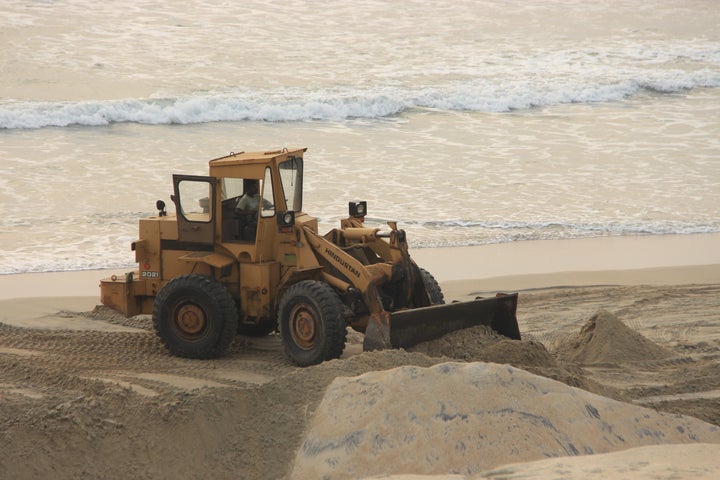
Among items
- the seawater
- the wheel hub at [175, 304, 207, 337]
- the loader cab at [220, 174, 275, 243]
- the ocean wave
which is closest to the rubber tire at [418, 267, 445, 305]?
the loader cab at [220, 174, 275, 243]

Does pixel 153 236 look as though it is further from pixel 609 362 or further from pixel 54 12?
pixel 54 12

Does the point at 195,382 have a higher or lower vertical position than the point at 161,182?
lower

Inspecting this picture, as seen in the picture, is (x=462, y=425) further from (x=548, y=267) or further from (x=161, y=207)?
(x=548, y=267)

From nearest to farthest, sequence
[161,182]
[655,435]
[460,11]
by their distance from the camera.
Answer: [655,435] → [161,182] → [460,11]

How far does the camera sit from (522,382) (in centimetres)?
665

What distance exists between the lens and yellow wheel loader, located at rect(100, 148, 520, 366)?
891 centimetres

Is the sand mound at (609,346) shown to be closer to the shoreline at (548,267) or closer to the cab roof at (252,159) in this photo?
the shoreline at (548,267)

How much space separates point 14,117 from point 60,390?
50.4 feet

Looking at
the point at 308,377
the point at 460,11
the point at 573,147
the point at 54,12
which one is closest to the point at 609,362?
the point at 308,377

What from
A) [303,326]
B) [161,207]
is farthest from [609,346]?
[161,207]

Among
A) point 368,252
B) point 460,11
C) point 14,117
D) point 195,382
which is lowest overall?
point 195,382

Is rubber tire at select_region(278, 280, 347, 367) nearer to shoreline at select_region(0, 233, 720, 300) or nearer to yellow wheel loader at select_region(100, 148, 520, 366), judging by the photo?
yellow wheel loader at select_region(100, 148, 520, 366)

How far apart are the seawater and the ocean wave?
63mm

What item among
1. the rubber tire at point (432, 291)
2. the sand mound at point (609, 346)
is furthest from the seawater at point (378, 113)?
the sand mound at point (609, 346)
